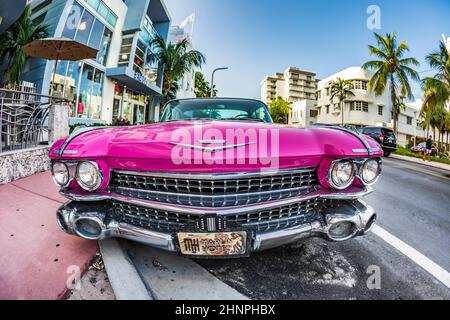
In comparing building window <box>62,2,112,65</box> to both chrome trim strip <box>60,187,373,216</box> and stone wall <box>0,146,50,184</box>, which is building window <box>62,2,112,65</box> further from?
chrome trim strip <box>60,187,373,216</box>

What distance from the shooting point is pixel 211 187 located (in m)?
1.53

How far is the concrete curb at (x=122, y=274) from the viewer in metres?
1.41

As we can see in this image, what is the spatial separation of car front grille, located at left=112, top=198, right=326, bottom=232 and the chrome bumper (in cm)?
5

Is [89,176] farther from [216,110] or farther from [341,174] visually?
[216,110]

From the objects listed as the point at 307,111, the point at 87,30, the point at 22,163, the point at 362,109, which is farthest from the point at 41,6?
the point at 307,111

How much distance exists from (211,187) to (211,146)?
0.85ft

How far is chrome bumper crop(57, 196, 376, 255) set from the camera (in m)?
1.52

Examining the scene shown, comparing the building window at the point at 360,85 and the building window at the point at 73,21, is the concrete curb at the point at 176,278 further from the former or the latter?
the building window at the point at 360,85

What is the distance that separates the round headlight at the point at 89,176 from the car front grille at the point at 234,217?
0.18 m

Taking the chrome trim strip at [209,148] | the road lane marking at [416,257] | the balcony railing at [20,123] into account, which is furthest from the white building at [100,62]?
the road lane marking at [416,257]

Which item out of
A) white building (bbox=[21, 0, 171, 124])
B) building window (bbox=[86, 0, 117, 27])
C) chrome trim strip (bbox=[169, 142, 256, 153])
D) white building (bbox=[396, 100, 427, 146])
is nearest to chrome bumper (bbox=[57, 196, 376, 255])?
chrome trim strip (bbox=[169, 142, 256, 153])

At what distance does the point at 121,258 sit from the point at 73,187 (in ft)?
2.00

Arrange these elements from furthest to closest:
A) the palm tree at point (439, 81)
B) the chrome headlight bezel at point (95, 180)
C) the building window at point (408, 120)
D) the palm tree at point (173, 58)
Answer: the building window at point (408, 120)
the palm tree at point (439, 81)
the palm tree at point (173, 58)
the chrome headlight bezel at point (95, 180)
